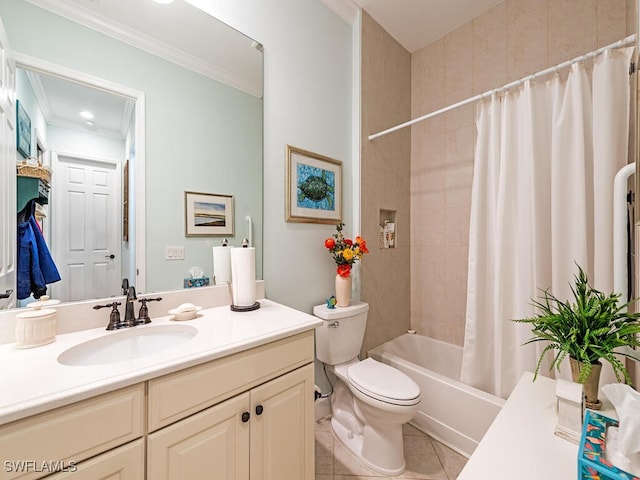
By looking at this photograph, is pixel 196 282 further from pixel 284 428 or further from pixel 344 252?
pixel 344 252

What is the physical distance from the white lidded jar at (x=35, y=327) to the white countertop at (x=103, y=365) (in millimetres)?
22

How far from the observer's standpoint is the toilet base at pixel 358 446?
4.52ft

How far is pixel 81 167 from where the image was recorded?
1.01 m

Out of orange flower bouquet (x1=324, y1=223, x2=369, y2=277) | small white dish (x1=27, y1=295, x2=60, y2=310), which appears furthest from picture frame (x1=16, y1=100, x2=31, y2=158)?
orange flower bouquet (x1=324, y1=223, x2=369, y2=277)

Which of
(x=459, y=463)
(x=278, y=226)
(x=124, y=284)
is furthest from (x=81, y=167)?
(x=459, y=463)

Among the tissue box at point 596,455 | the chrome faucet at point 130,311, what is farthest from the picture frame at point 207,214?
the tissue box at point 596,455

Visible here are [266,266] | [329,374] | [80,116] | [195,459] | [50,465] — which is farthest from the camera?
[329,374]

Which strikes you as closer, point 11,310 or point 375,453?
point 11,310

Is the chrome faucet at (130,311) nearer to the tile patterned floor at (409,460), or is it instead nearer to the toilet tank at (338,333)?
the toilet tank at (338,333)

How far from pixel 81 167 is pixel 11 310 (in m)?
0.53

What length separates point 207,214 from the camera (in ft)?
4.31

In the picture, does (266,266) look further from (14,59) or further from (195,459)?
(14,59)

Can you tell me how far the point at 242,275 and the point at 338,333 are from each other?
0.71 m

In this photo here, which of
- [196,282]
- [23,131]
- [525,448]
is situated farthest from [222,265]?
[525,448]
